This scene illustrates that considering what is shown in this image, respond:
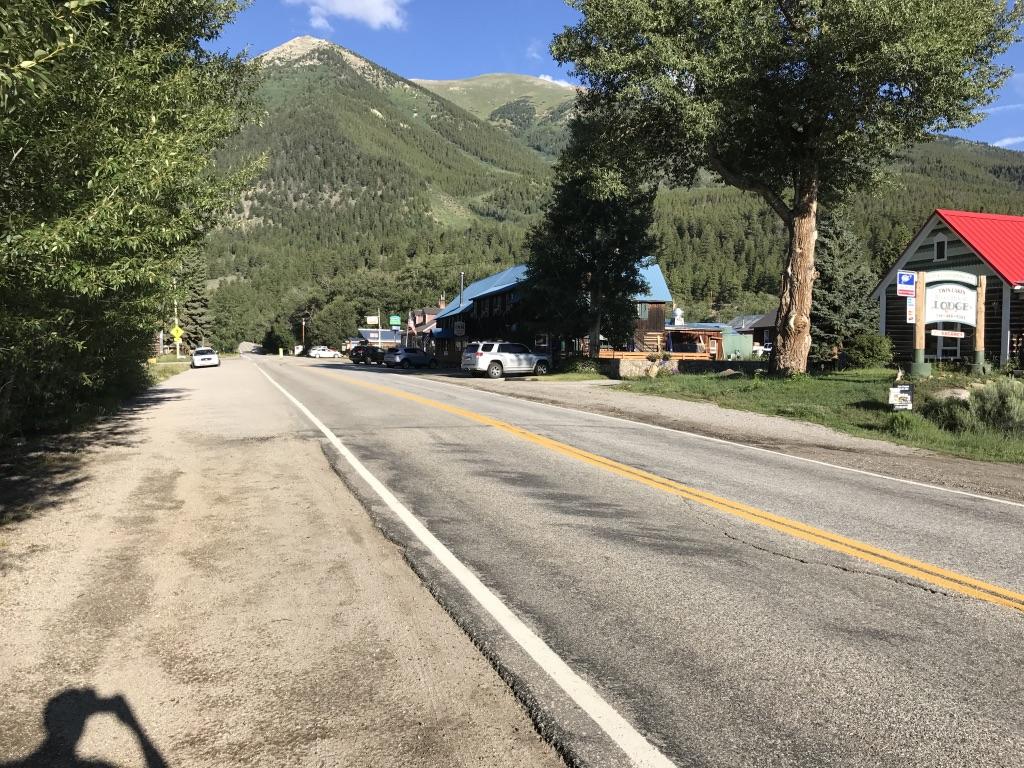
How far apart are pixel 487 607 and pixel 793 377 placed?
1967 cm

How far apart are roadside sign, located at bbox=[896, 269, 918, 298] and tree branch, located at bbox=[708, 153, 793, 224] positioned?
635 centimetres

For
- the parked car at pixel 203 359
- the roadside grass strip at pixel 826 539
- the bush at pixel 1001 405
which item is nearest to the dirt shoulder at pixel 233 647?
the roadside grass strip at pixel 826 539

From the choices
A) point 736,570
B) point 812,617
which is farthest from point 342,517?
point 812,617

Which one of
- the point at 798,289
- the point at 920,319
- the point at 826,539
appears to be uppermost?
the point at 798,289

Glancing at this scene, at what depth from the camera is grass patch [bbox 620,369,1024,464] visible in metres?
12.6

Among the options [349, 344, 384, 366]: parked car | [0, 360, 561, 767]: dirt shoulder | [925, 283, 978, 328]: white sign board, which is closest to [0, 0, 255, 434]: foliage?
[0, 360, 561, 767]: dirt shoulder

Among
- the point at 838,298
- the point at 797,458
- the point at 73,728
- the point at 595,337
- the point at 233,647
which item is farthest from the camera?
the point at 595,337

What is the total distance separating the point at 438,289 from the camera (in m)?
135

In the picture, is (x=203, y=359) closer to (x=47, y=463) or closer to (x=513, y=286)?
(x=513, y=286)

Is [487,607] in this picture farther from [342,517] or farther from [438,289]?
[438,289]

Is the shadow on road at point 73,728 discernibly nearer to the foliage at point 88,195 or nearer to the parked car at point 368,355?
the foliage at point 88,195

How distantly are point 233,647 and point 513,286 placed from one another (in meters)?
46.8

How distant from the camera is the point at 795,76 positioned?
20.5 meters

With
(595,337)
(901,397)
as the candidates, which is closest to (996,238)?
(595,337)
